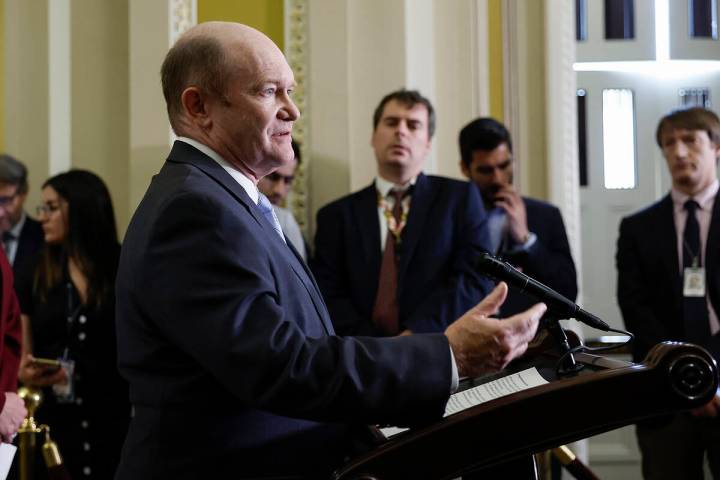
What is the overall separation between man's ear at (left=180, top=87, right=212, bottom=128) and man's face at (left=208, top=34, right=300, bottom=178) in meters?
0.02

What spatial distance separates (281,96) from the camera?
1989 millimetres

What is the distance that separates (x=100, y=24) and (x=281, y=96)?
335 cm

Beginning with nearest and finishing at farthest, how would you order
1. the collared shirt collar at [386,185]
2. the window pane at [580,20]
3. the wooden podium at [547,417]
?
the wooden podium at [547,417] → the collared shirt collar at [386,185] → the window pane at [580,20]

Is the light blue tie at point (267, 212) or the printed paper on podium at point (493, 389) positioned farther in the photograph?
the light blue tie at point (267, 212)

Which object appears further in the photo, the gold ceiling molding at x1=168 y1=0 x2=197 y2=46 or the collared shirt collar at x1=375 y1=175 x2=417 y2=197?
the gold ceiling molding at x1=168 y1=0 x2=197 y2=46

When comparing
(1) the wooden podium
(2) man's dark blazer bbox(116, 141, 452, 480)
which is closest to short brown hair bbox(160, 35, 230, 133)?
(2) man's dark blazer bbox(116, 141, 452, 480)

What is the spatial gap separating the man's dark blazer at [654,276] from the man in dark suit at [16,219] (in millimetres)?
2775

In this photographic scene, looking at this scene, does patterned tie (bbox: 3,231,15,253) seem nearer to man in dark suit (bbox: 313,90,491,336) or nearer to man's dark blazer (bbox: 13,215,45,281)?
man's dark blazer (bbox: 13,215,45,281)

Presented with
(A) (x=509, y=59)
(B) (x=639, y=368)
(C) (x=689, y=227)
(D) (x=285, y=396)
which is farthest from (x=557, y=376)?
(A) (x=509, y=59)

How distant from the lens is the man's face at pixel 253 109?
6.37 feet

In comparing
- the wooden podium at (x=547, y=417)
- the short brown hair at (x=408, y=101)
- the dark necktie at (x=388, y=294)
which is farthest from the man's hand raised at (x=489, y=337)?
the short brown hair at (x=408, y=101)

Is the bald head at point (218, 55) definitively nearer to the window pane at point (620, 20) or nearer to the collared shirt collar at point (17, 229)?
the collared shirt collar at point (17, 229)

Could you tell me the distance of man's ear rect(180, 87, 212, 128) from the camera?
1.96 metres

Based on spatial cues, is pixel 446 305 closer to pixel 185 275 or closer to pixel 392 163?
pixel 392 163
